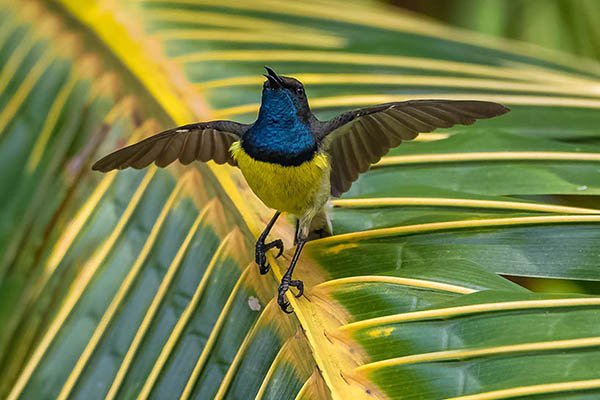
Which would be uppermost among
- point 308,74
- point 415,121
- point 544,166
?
point 308,74

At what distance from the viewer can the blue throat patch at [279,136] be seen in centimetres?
141

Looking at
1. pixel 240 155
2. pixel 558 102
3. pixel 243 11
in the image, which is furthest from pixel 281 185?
pixel 243 11

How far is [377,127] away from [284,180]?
220 millimetres

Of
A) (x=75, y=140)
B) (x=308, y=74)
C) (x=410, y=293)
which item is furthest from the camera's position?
(x=308, y=74)

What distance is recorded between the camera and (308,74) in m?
1.92

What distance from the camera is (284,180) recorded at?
1413 mm

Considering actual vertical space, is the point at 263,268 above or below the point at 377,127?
below

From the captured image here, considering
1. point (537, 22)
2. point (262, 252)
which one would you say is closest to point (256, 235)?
point (262, 252)

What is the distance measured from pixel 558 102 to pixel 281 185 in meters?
0.85

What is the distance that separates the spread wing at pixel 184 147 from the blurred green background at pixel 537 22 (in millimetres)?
1905

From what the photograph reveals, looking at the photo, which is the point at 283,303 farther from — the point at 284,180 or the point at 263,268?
the point at 284,180

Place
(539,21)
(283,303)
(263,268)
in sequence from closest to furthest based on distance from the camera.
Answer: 1. (283,303)
2. (263,268)
3. (539,21)

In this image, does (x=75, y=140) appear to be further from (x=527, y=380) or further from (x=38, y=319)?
(x=527, y=380)

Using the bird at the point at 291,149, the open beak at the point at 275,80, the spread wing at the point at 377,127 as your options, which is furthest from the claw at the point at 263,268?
the open beak at the point at 275,80
